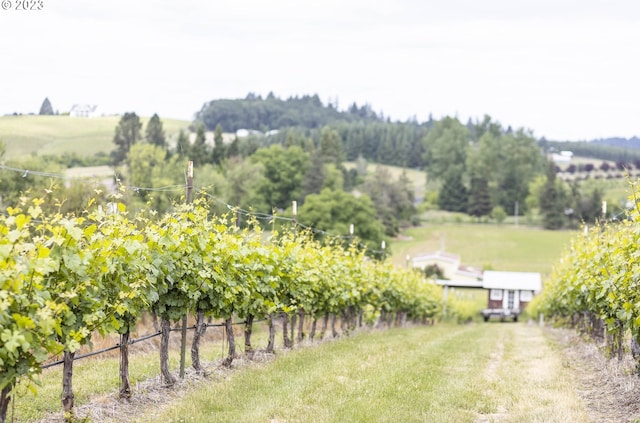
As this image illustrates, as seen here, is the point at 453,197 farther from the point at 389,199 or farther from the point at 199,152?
the point at 199,152

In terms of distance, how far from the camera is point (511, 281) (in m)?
74.2

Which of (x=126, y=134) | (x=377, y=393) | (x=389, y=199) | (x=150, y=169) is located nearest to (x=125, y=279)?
(x=377, y=393)

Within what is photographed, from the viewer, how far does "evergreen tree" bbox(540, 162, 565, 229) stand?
121m

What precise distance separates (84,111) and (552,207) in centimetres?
7162

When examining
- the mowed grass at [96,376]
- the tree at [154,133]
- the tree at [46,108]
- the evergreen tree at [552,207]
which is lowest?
the evergreen tree at [552,207]

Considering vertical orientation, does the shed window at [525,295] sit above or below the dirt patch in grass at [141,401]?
below

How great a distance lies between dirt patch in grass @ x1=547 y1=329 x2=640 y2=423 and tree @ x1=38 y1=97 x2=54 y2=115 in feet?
313

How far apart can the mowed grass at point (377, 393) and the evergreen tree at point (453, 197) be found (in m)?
123

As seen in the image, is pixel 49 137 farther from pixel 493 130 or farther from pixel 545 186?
pixel 493 130

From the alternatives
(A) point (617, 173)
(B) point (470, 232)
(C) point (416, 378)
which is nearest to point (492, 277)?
(B) point (470, 232)

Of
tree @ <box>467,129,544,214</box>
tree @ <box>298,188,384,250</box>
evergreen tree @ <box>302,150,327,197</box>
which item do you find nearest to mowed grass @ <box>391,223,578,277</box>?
evergreen tree @ <box>302,150,327,197</box>

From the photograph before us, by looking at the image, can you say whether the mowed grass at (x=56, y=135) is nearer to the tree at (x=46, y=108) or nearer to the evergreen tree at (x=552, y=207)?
the tree at (x=46, y=108)

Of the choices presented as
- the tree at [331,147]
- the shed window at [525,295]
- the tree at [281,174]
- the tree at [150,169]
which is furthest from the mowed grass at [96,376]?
the tree at [331,147]

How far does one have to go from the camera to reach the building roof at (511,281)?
7338cm
